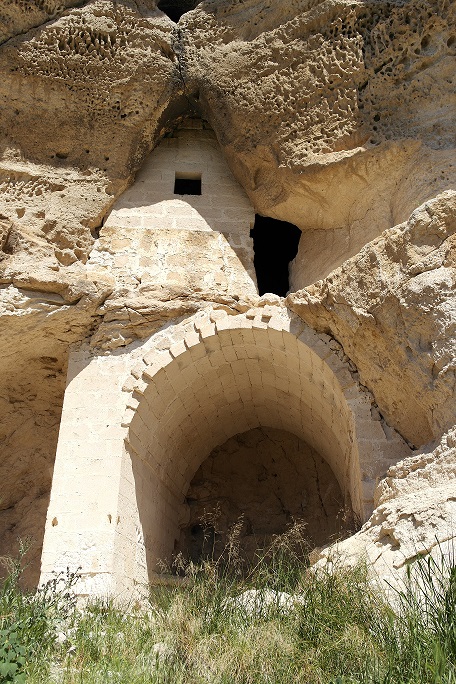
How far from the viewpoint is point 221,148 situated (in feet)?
22.1

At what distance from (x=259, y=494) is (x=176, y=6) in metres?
4.96

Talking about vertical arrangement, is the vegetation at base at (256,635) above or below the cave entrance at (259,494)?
below

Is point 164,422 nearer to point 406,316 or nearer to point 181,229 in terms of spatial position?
point 181,229

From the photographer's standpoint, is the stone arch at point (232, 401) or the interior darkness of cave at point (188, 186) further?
the interior darkness of cave at point (188, 186)

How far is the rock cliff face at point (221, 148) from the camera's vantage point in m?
5.45

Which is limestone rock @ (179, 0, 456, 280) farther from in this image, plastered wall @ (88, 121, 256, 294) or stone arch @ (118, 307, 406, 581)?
stone arch @ (118, 307, 406, 581)

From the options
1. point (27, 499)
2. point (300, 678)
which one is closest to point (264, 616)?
point (300, 678)

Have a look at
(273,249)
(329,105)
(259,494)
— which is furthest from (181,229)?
(259,494)

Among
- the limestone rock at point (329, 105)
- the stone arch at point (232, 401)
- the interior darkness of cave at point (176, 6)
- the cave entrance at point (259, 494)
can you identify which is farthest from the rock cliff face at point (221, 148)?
the cave entrance at point (259, 494)

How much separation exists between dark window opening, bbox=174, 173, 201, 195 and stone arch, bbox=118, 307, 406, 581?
1695mm

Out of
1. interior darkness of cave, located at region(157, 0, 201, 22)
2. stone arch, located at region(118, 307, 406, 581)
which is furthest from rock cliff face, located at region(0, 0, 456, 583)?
interior darkness of cave, located at region(157, 0, 201, 22)

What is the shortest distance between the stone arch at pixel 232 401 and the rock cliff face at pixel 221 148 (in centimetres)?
16

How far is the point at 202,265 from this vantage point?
5.96m

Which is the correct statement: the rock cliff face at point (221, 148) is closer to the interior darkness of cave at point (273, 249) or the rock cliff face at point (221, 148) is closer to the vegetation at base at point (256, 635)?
the interior darkness of cave at point (273, 249)
